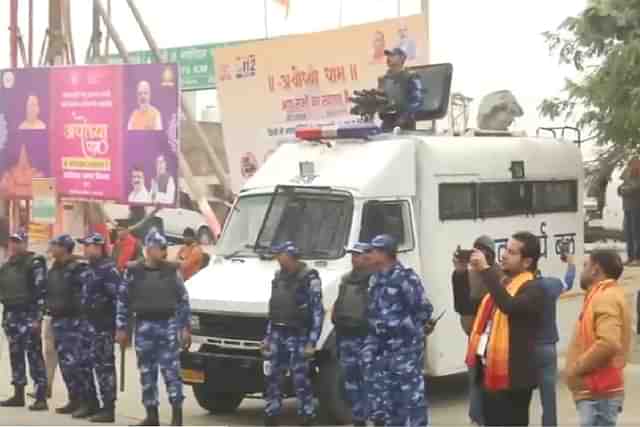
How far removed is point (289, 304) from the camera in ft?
33.1

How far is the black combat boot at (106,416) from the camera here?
11078 millimetres

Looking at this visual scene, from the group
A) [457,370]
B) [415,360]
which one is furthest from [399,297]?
[457,370]

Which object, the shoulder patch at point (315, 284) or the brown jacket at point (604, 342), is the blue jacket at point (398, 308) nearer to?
the shoulder patch at point (315, 284)

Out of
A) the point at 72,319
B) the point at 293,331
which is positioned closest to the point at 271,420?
the point at 293,331

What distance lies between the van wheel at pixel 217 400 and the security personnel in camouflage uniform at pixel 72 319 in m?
0.97

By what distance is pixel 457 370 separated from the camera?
11.9 metres

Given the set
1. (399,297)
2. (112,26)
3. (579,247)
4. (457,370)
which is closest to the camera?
(399,297)

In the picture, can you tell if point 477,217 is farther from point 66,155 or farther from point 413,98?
point 66,155

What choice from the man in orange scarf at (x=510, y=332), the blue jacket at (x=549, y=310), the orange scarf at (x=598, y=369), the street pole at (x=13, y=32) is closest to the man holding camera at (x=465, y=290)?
the blue jacket at (x=549, y=310)

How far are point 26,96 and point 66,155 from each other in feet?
4.69

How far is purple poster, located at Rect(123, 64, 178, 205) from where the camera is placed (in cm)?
1833

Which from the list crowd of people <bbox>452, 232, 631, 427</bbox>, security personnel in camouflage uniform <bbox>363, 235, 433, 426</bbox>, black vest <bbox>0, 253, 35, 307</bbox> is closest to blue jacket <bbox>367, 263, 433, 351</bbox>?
security personnel in camouflage uniform <bbox>363, 235, 433, 426</bbox>

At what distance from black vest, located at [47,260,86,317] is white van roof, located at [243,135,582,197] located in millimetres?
1918

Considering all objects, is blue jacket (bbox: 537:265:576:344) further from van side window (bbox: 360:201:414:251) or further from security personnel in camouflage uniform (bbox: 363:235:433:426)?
van side window (bbox: 360:201:414:251)
